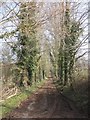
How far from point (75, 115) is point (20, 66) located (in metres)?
16.2

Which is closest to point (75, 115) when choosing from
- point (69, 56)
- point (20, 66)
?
point (69, 56)

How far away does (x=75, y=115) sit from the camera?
1438cm

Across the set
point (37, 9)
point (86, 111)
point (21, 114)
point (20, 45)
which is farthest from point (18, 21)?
point (20, 45)

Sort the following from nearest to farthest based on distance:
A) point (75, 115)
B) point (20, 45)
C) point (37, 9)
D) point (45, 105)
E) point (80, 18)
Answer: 1. point (75, 115)
2. point (37, 9)
3. point (45, 105)
4. point (80, 18)
5. point (20, 45)

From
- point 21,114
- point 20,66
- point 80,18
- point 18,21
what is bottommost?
point 21,114

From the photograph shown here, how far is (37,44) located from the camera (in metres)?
32.3

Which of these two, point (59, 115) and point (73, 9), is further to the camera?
point (73, 9)

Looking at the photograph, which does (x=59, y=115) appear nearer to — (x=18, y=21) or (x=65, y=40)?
(x=18, y=21)

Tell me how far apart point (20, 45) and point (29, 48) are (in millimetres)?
1146

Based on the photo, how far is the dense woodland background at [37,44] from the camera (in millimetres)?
15766

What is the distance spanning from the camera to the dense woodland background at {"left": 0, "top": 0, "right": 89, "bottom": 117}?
15.8 metres

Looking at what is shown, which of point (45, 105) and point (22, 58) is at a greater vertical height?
point (22, 58)

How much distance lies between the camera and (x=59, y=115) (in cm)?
1472

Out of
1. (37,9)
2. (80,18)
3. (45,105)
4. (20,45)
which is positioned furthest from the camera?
(20,45)
